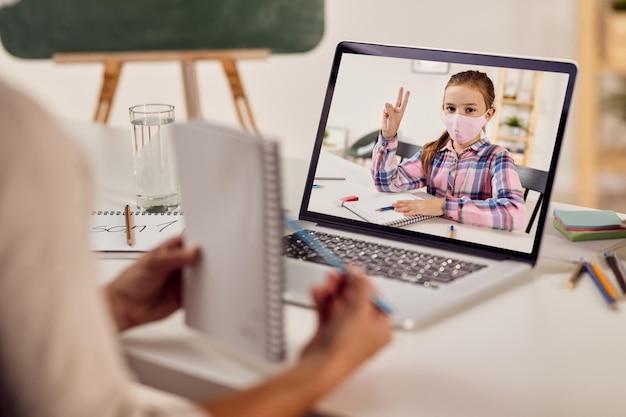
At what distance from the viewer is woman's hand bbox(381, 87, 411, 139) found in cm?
130

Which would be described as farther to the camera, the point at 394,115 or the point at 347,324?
the point at 394,115

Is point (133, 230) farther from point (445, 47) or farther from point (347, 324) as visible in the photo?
point (445, 47)

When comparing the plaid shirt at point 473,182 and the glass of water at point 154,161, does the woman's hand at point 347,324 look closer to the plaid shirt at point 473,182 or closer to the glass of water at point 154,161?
the plaid shirt at point 473,182

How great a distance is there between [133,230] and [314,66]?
281 centimetres

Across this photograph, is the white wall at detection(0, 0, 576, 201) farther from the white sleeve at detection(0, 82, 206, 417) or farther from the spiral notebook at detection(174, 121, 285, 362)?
the white sleeve at detection(0, 82, 206, 417)

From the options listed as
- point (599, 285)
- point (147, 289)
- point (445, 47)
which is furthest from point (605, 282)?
point (445, 47)

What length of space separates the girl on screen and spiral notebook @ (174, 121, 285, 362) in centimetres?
46

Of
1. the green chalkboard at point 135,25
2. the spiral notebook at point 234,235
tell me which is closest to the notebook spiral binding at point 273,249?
the spiral notebook at point 234,235

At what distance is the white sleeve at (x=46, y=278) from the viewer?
0.62 m

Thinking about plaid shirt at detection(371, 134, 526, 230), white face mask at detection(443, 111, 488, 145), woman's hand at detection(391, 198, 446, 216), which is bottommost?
woman's hand at detection(391, 198, 446, 216)

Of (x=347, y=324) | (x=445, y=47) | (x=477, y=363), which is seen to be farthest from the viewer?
(x=445, y=47)

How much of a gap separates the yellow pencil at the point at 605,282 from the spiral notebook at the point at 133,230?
59 centimetres

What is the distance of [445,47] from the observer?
3.86 m

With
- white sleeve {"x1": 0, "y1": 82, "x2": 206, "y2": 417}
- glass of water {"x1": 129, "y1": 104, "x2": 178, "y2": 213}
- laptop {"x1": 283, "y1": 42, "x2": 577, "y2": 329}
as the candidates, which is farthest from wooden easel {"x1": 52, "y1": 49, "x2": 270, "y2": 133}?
white sleeve {"x1": 0, "y1": 82, "x2": 206, "y2": 417}
